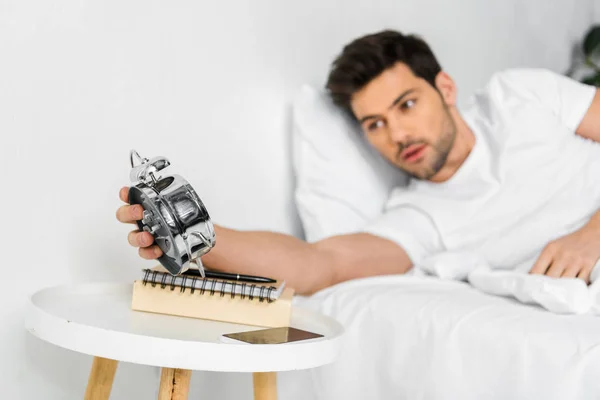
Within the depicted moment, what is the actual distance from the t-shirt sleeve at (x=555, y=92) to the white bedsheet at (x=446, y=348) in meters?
0.53

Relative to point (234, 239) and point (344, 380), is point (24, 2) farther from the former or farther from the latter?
point (344, 380)

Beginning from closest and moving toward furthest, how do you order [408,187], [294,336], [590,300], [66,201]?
1. [294,336]
2. [590,300]
3. [66,201]
4. [408,187]

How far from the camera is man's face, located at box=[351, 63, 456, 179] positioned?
1.48m

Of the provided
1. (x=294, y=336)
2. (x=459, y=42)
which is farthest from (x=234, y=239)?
(x=459, y=42)

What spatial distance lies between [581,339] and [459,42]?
1333 millimetres

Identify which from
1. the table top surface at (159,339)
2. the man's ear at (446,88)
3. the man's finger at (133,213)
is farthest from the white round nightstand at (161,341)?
the man's ear at (446,88)

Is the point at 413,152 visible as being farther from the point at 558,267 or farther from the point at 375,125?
the point at 558,267

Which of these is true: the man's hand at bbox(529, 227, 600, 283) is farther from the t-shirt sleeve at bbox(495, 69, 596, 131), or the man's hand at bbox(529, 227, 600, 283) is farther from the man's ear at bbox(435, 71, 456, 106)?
the man's ear at bbox(435, 71, 456, 106)

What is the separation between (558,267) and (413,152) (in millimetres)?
424

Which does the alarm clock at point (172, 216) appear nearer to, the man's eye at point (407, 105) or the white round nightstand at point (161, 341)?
the white round nightstand at point (161, 341)

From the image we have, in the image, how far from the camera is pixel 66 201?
1.15 meters

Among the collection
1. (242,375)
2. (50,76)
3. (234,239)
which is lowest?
(242,375)

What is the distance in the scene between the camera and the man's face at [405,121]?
1.48 m

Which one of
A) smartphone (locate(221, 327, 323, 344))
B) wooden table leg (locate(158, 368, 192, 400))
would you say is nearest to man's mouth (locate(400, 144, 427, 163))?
smartphone (locate(221, 327, 323, 344))
